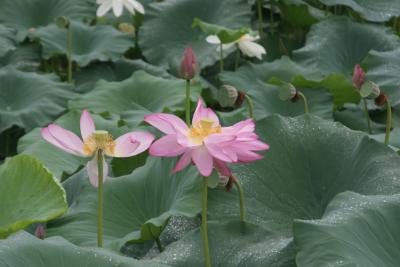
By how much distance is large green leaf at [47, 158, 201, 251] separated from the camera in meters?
1.77

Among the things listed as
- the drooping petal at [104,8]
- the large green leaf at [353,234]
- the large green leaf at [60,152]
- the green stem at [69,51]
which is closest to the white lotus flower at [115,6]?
the drooping petal at [104,8]

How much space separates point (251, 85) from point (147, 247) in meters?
1.22

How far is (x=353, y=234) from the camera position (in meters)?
1.39

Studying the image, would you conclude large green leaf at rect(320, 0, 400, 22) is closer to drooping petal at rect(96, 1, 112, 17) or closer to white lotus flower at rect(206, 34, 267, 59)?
white lotus flower at rect(206, 34, 267, 59)

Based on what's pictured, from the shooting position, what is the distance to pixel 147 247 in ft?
6.17

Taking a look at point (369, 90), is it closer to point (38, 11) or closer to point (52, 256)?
point (52, 256)

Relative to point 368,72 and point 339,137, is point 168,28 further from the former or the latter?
point 339,137

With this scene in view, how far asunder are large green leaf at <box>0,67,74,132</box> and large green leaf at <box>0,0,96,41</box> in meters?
0.68

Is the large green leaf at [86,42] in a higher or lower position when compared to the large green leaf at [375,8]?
lower

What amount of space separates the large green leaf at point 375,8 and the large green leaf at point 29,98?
3.52ft

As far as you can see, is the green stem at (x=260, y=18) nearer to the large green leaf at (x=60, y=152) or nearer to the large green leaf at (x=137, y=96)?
the large green leaf at (x=137, y=96)

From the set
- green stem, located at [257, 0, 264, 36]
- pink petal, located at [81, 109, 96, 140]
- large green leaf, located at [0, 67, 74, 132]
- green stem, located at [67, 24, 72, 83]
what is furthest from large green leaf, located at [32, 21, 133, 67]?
pink petal, located at [81, 109, 96, 140]

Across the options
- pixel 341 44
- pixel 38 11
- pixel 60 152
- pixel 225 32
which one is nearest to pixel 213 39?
pixel 225 32

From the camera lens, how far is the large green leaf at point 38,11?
12.4 feet
